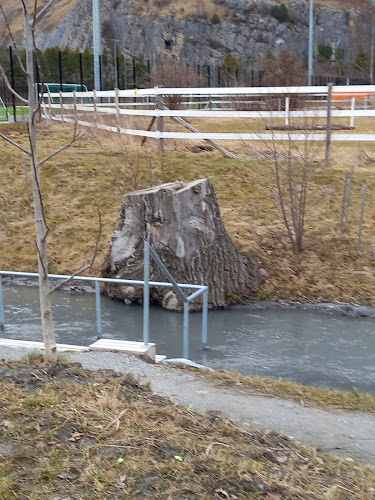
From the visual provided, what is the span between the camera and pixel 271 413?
5.06m

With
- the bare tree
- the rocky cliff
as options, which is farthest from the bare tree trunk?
the rocky cliff

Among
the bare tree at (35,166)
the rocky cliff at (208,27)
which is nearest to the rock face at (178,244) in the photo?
the bare tree at (35,166)

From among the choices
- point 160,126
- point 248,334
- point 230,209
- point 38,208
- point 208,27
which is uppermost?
point 208,27

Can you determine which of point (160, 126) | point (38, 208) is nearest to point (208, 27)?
point (160, 126)

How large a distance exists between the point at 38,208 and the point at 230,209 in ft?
25.8

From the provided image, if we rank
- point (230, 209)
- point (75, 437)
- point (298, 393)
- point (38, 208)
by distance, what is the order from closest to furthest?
point (75, 437), point (38, 208), point (298, 393), point (230, 209)

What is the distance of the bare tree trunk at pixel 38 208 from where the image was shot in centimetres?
499

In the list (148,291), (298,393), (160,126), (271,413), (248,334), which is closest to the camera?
(271,413)

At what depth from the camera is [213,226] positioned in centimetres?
1006

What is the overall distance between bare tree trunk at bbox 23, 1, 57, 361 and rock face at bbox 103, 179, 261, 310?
426 centimetres

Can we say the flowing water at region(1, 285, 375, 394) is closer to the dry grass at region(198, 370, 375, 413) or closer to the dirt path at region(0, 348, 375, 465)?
the dry grass at region(198, 370, 375, 413)

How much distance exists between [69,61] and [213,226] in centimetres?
4175

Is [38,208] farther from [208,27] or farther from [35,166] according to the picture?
[208,27]

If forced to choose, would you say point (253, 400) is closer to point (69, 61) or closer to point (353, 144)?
point (353, 144)
